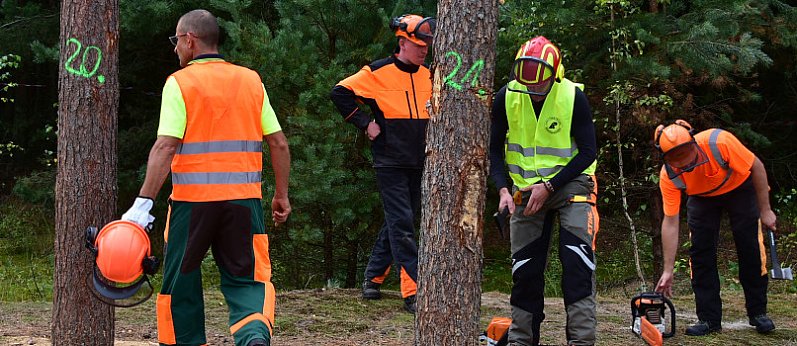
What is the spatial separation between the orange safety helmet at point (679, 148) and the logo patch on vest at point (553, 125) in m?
1.29

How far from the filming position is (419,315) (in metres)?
4.73

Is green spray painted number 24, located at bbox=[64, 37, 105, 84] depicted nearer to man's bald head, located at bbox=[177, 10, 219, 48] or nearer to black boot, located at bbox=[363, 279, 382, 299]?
man's bald head, located at bbox=[177, 10, 219, 48]

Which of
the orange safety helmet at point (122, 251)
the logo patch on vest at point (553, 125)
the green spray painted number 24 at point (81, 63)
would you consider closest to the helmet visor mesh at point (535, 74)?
the logo patch on vest at point (553, 125)

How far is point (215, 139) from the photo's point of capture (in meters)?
4.85

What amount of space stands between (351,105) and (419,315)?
271 centimetres

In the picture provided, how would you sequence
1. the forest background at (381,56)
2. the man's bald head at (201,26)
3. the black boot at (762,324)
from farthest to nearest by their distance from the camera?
the forest background at (381,56) < the black boot at (762,324) < the man's bald head at (201,26)

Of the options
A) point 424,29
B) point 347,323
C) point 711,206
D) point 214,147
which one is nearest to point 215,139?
point 214,147

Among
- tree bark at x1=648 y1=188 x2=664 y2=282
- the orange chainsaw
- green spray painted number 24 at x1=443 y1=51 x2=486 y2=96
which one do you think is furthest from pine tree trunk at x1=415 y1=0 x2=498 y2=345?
tree bark at x1=648 y1=188 x2=664 y2=282

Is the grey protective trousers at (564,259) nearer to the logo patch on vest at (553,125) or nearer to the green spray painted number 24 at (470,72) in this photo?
the logo patch on vest at (553,125)

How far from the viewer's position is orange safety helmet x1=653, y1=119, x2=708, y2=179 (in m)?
6.38

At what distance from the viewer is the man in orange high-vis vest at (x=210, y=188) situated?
481 centimetres

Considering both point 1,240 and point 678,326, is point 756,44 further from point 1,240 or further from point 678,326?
point 1,240

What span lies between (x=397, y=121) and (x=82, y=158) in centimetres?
260

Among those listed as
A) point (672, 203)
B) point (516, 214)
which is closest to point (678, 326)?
point (672, 203)
